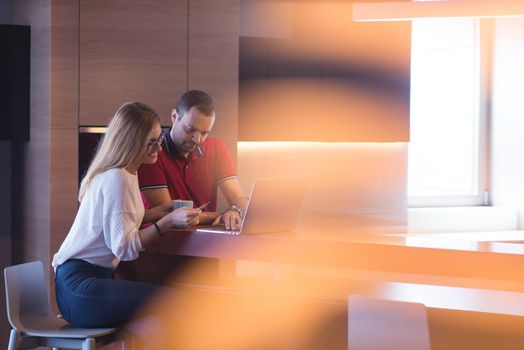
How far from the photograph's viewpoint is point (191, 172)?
4.18 meters

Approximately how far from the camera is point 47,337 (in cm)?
316

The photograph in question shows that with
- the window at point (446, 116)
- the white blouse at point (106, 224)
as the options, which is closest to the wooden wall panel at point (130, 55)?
the white blouse at point (106, 224)

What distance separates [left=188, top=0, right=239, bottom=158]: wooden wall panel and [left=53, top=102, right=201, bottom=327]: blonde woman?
6.30 feet

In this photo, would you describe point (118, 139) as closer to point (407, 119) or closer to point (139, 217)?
point (139, 217)

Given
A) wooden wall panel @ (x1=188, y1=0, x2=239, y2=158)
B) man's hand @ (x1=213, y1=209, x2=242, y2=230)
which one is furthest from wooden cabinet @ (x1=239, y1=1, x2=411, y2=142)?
man's hand @ (x1=213, y1=209, x2=242, y2=230)

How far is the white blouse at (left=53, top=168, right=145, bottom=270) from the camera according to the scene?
3166 mm

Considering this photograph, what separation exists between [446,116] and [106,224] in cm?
459

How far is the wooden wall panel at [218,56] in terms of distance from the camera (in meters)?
5.25

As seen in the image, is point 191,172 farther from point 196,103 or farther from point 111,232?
point 111,232

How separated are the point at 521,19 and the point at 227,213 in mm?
4154

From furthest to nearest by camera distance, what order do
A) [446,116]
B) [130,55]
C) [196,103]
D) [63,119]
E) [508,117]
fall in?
[446,116] < [508,117] < [130,55] < [63,119] < [196,103]

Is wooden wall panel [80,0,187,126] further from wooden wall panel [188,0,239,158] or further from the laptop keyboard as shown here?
the laptop keyboard

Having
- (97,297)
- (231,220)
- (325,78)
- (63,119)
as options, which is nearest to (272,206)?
(231,220)

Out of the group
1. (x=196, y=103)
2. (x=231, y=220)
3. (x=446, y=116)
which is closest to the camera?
(x=231, y=220)
